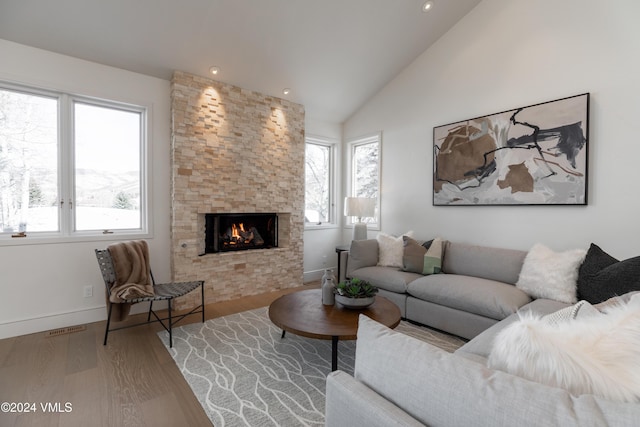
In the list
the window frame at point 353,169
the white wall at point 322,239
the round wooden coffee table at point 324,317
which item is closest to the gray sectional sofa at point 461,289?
the round wooden coffee table at point 324,317

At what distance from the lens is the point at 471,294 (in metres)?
2.61

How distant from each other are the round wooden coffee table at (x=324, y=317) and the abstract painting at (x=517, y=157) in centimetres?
190

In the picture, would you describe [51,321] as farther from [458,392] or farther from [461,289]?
[461,289]

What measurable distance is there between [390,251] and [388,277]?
1.57ft

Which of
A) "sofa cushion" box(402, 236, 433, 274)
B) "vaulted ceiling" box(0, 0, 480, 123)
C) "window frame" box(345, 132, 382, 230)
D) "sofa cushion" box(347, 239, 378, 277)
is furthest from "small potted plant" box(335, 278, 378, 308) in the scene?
"vaulted ceiling" box(0, 0, 480, 123)

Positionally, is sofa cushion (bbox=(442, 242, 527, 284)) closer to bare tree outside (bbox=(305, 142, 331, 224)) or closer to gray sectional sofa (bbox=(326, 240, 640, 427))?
gray sectional sofa (bbox=(326, 240, 640, 427))

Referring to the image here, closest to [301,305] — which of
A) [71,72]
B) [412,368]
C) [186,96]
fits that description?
[412,368]

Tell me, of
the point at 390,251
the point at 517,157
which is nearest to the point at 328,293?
the point at 390,251

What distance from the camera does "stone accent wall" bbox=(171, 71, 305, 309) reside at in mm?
3492

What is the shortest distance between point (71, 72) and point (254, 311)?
3135 millimetres

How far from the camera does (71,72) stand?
9.81 ft

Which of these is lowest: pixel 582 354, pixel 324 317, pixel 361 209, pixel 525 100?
pixel 324 317

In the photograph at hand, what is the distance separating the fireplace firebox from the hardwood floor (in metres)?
1.38

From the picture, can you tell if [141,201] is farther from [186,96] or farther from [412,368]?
[412,368]
